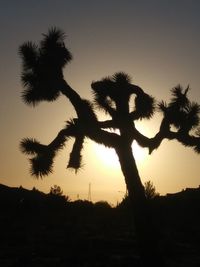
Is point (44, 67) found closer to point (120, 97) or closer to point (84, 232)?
point (120, 97)

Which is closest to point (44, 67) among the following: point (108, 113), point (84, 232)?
point (108, 113)

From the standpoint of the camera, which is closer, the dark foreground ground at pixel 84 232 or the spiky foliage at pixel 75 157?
the dark foreground ground at pixel 84 232

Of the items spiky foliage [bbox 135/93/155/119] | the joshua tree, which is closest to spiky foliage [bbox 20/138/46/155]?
the joshua tree

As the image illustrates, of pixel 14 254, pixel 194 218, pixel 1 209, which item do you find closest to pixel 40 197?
pixel 1 209

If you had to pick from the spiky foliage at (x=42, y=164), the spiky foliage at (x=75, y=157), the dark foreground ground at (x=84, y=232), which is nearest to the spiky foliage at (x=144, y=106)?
the spiky foliage at (x=75, y=157)

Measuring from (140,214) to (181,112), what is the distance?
150 inches

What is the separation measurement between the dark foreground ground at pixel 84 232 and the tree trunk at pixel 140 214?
0.90 m

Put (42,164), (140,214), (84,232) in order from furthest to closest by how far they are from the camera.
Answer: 1. (84,232)
2. (42,164)
3. (140,214)

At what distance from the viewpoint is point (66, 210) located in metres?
23.7

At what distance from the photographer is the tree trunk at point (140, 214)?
1081 cm

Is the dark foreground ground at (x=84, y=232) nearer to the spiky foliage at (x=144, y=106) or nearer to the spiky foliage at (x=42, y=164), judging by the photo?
the spiky foliage at (x=42, y=164)

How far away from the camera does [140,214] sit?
1124 cm

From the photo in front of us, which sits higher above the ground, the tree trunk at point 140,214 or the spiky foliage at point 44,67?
the spiky foliage at point 44,67

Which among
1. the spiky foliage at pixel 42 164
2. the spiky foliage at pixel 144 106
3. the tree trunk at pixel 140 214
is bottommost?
the tree trunk at pixel 140 214
